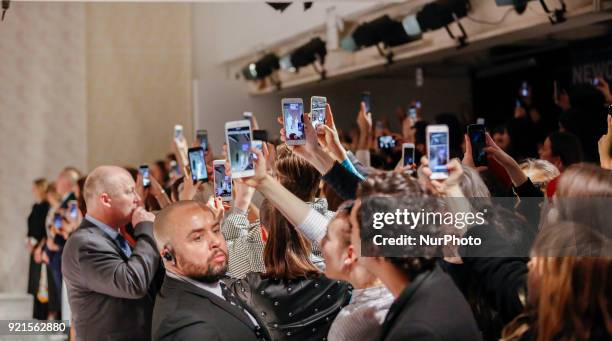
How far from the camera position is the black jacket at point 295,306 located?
2617 millimetres

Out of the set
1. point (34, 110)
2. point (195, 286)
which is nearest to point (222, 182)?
point (195, 286)

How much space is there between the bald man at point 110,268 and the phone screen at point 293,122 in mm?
786

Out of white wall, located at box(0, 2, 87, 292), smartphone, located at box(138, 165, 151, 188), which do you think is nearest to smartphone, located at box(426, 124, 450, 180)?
smartphone, located at box(138, 165, 151, 188)

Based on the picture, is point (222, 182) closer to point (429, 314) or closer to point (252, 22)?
point (429, 314)

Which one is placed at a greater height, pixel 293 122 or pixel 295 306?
pixel 293 122

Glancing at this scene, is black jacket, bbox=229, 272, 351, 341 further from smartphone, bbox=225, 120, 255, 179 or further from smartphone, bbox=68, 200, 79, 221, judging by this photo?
smartphone, bbox=68, 200, 79, 221

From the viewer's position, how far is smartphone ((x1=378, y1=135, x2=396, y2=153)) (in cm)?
498

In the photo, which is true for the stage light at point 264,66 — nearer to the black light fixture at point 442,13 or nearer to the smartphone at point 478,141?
the black light fixture at point 442,13

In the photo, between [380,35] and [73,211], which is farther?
[380,35]

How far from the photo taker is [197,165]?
3430 millimetres

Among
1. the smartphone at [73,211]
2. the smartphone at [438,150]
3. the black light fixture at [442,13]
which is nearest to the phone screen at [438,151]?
the smartphone at [438,150]

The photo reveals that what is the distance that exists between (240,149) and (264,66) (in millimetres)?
5879

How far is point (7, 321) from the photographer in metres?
3.03

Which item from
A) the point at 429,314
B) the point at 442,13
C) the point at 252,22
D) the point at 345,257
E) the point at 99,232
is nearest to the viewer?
the point at 429,314
